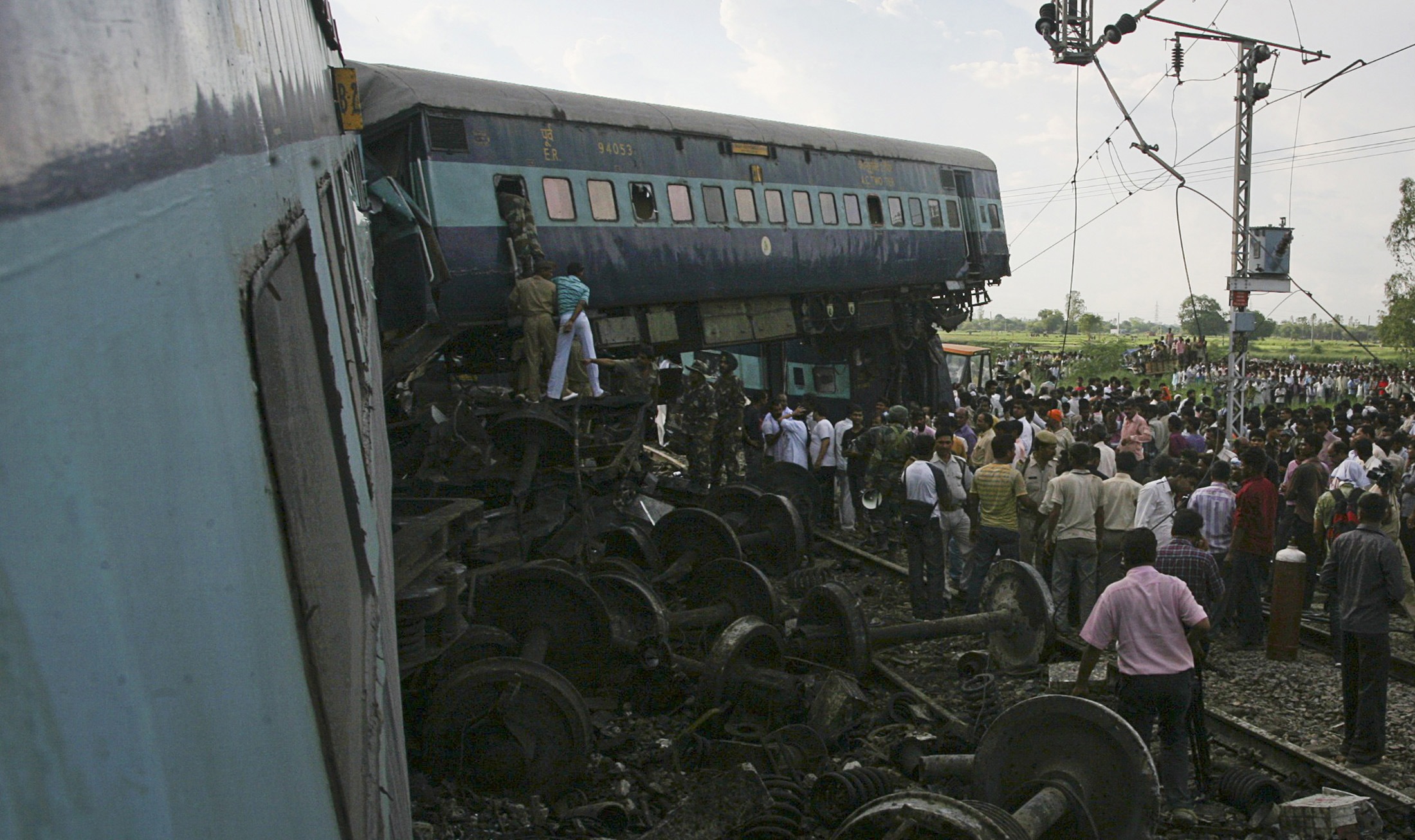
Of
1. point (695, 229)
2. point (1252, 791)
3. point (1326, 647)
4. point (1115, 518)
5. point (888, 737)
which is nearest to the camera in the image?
point (1252, 791)

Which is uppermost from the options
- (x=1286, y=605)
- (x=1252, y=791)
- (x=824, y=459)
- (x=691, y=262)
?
(x=691, y=262)

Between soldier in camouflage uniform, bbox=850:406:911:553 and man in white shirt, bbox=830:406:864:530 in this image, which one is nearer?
soldier in camouflage uniform, bbox=850:406:911:553

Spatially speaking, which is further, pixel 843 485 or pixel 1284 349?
pixel 1284 349

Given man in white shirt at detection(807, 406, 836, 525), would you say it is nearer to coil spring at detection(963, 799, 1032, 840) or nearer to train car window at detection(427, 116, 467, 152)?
train car window at detection(427, 116, 467, 152)

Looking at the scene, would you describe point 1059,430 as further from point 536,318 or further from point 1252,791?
point 1252,791

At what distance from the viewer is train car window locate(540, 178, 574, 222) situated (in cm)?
1273

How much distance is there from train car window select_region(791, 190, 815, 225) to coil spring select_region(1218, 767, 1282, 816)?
12.1 metres

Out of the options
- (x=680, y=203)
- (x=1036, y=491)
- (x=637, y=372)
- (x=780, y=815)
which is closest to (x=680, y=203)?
(x=680, y=203)

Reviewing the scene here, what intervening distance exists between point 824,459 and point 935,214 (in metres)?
8.89

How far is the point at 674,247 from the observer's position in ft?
47.8

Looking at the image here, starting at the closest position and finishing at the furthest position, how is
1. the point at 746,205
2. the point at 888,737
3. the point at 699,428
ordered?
1. the point at 888,737
2. the point at 699,428
3. the point at 746,205

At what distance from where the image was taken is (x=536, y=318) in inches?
399

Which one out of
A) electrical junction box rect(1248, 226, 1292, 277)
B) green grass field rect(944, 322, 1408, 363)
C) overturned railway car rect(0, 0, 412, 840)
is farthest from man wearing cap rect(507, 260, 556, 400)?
green grass field rect(944, 322, 1408, 363)

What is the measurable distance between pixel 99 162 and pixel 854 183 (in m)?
18.1
